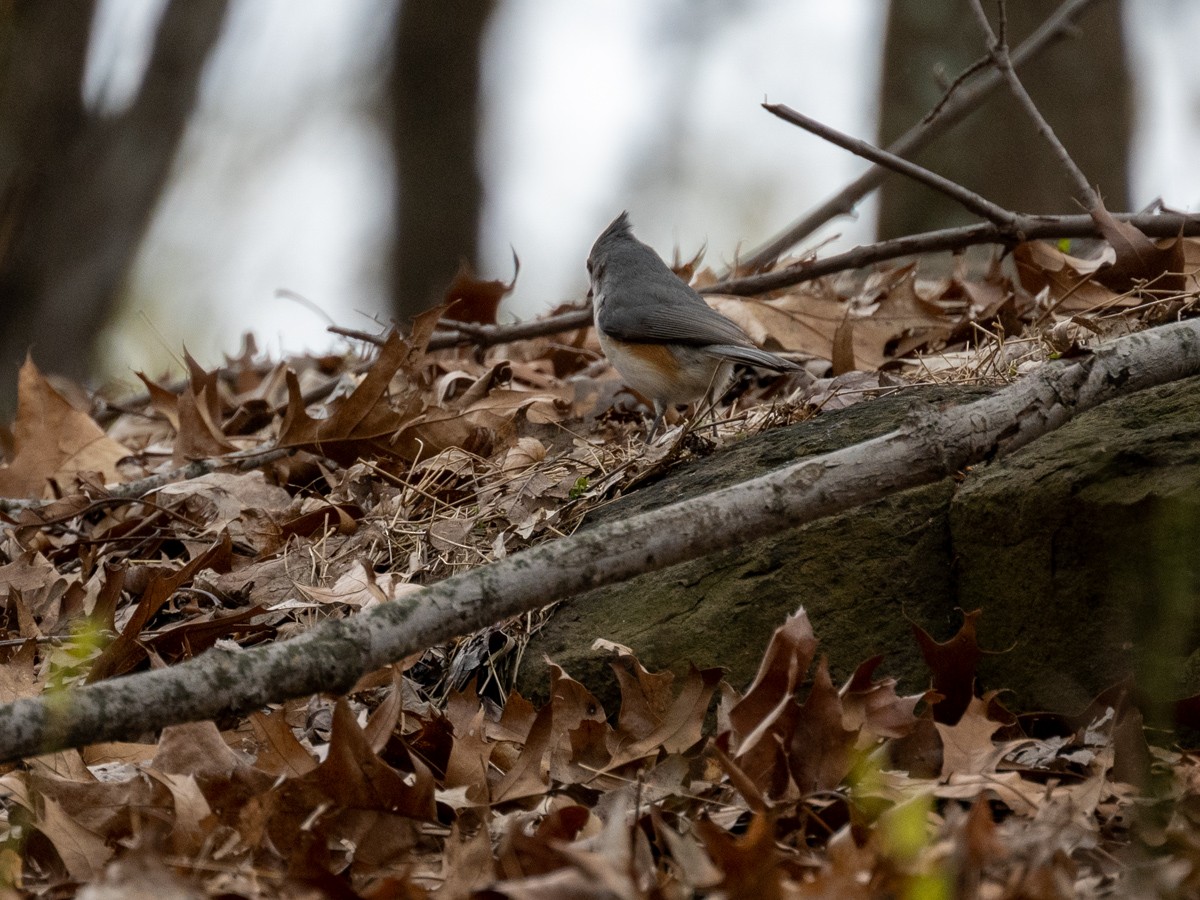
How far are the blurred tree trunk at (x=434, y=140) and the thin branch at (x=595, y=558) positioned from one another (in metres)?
9.39

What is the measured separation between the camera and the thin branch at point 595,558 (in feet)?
6.31

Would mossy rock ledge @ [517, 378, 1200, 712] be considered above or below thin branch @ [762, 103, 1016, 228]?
below

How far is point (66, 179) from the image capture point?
8.33 m

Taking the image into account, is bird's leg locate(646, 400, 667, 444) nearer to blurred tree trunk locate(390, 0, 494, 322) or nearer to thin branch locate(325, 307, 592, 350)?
thin branch locate(325, 307, 592, 350)

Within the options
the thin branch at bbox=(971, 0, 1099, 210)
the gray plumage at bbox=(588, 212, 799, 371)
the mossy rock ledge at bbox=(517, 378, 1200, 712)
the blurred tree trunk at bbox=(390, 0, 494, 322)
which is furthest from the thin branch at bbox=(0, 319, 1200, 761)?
the blurred tree trunk at bbox=(390, 0, 494, 322)

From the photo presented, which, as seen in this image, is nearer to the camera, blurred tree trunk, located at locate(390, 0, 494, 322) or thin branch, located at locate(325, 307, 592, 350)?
thin branch, located at locate(325, 307, 592, 350)

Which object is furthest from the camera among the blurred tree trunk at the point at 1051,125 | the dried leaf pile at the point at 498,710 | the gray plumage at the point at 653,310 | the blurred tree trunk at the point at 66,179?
the blurred tree trunk at the point at 66,179

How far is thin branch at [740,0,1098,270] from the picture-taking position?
5.15 meters

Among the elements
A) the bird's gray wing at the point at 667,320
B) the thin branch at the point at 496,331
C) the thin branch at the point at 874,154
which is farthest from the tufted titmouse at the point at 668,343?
the thin branch at the point at 874,154

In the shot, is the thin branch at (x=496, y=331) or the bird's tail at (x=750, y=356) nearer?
the bird's tail at (x=750, y=356)

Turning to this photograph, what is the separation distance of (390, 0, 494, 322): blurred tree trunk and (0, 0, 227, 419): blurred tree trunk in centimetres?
337

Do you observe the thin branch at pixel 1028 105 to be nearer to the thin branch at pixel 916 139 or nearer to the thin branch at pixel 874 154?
the thin branch at pixel 874 154

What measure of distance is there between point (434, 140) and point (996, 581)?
33.7 ft

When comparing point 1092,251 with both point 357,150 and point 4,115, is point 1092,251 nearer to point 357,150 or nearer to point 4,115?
point 4,115
